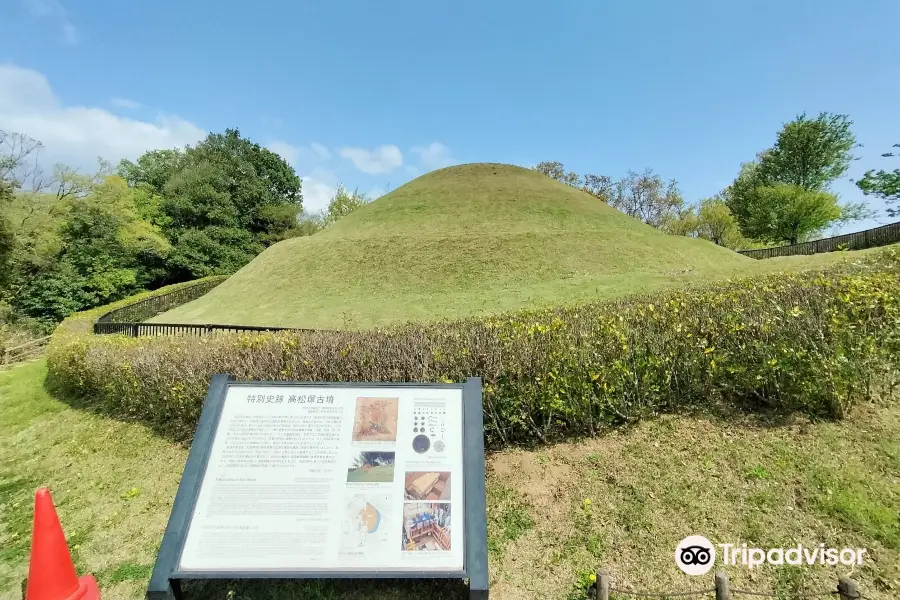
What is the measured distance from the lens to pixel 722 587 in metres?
2.80

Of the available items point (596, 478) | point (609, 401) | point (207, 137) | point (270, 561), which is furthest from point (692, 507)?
point (207, 137)

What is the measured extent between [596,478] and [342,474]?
265 centimetres

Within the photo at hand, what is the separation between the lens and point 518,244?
28719 millimetres

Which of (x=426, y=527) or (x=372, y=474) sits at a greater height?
(x=372, y=474)

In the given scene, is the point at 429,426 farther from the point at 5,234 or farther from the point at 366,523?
the point at 5,234

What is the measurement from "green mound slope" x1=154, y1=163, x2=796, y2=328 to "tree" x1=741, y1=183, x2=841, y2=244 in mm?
18620

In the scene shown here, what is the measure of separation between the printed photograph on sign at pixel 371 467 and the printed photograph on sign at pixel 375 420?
121 mm

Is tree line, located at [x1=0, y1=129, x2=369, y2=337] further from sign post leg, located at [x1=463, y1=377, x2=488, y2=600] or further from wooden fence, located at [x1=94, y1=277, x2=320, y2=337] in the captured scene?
sign post leg, located at [x1=463, y1=377, x2=488, y2=600]

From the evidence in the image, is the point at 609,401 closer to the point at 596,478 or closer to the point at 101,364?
the point at 596,478

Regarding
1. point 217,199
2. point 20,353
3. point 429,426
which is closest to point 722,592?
point 429,426

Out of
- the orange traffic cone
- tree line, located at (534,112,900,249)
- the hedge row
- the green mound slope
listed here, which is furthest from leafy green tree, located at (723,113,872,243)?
the orange traffic cone

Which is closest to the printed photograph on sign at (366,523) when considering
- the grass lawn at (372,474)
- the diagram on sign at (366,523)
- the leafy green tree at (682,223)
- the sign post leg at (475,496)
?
the diagram on sign at (366,523)

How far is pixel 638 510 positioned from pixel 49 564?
4.57 meters

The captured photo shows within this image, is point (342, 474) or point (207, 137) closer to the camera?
point (342, 474)
